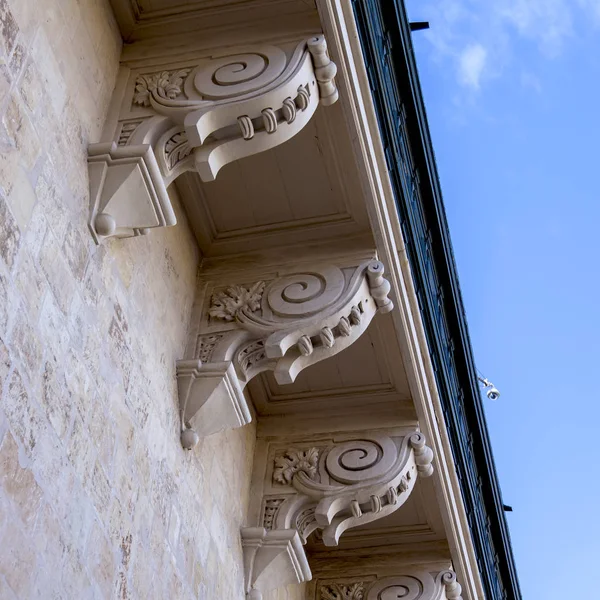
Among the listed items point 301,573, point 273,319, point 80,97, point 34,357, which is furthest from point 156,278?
point 301,573

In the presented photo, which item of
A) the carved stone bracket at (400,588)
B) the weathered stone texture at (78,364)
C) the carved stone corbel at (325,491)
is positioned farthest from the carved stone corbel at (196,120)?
the carved stone bracket at (400,588)

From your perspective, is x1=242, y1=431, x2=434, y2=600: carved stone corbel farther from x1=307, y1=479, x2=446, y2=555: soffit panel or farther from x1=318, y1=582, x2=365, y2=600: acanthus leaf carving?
x1=318, y1=582, x2=365, y2=600: acanthus leaf carving

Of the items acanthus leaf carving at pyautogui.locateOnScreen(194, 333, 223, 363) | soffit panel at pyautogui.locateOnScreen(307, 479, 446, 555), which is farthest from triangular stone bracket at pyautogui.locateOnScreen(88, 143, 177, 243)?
soffit panel at pyautogui.locateOnScreen(307, 479, 446, 555)

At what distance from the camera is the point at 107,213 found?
186 inches

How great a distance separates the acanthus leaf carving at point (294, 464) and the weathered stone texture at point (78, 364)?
1.02 m

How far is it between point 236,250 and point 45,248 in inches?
91.5

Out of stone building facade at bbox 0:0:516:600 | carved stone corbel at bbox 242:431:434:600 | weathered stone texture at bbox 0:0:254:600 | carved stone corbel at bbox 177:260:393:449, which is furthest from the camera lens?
carved stone corbel at bbox 242:431:434:600

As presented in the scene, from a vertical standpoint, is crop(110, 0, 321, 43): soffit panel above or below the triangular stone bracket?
above

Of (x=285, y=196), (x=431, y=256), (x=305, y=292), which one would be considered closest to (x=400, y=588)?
(x=431, y=256)

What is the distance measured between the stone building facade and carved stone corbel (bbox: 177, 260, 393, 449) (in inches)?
0.6

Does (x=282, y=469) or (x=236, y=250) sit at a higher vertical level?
(x=236, y=250)

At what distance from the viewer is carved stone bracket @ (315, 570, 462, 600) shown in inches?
297

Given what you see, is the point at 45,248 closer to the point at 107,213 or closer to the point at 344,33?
the point at 107,213

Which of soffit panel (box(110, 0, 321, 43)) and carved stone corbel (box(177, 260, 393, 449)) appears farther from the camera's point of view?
carved stone corbel (box(177, 260, 393, 449))
